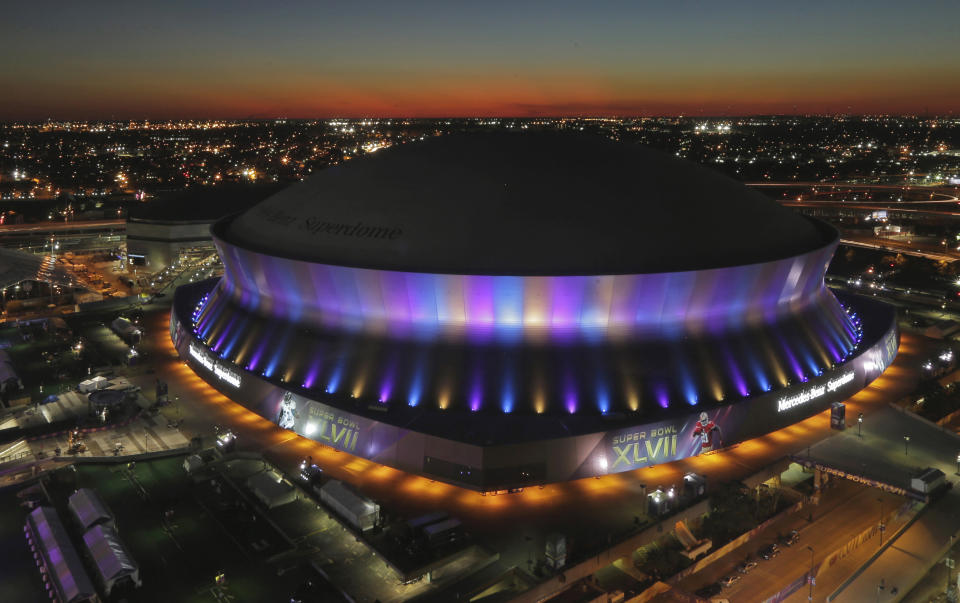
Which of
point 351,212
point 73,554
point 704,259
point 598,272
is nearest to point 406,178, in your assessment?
point 351,212

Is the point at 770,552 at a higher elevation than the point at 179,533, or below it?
below

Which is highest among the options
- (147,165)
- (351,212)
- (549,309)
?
(351,212)

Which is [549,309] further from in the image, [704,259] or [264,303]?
[264,303]

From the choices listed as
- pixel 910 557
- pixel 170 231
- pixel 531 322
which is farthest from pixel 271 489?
pixel 170 231

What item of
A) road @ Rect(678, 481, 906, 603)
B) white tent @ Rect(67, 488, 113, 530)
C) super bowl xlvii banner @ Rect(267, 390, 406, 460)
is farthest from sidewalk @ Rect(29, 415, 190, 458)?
road @ Rect(678, 481, 906, 603)

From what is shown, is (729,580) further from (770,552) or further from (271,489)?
(271,489)

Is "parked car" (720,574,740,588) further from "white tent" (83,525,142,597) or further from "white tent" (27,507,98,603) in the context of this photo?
"white tent" (27,507,98,603)
